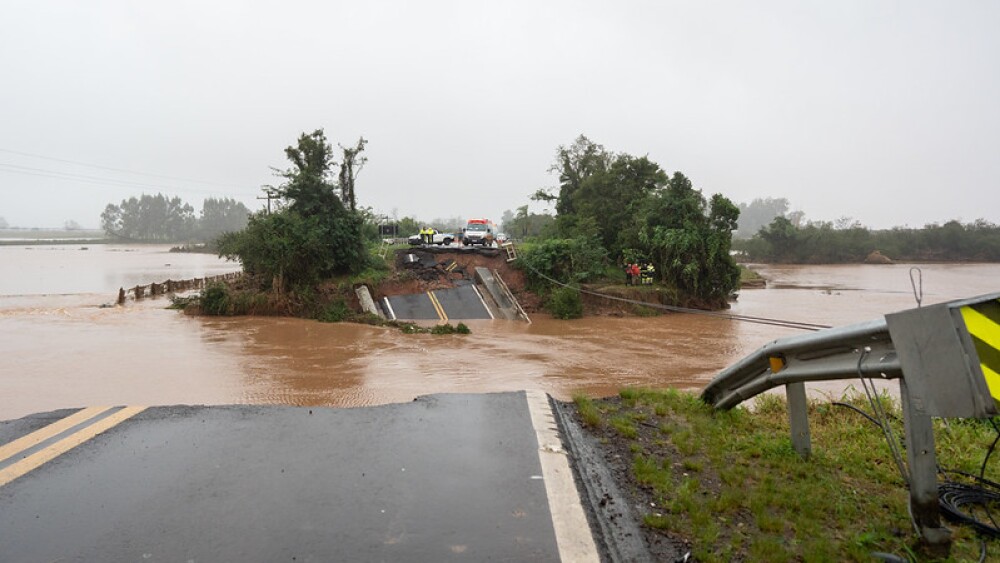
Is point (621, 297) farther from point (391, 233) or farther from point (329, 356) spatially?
point (391, 233)

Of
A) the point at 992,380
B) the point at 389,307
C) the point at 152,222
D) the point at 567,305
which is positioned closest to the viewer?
the point at 992,380

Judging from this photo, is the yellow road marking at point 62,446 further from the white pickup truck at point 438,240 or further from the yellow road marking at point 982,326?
the white pickup truck at point 438,240

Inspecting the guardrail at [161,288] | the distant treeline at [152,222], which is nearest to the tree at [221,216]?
the distant treeline at [152,222]

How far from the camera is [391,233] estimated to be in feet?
136

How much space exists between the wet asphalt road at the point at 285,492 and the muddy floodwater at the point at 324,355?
12.8 feet

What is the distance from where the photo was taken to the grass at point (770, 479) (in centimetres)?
327

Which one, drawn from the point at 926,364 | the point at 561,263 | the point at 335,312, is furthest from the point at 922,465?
the point at 561,263

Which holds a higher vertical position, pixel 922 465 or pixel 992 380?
pixel 992 380

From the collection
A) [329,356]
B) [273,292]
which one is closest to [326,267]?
[273,292]

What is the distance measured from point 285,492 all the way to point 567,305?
20.5m

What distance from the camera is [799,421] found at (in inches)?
183

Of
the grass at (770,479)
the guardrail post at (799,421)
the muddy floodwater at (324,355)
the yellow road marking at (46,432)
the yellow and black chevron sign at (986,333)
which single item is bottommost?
the muddy floodwater at (324,355)

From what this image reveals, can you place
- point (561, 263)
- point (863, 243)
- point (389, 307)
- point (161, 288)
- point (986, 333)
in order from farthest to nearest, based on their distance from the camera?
point (863, 243) < point (161, 288) < point (561, 263) < point (389, 307) < point (986, 333)

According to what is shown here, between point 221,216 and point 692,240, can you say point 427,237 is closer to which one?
point 692,240
